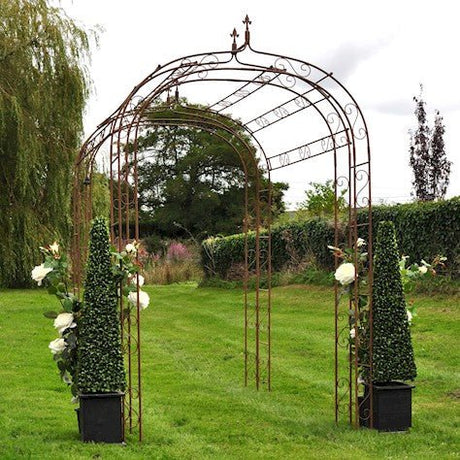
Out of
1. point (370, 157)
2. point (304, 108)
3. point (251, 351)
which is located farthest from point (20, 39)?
point (370, 157)

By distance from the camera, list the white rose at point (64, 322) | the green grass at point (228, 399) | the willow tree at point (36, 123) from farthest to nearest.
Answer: the willow tree at point (36, 123)
the white rose at point (64, 322)
the green grass at point (228, 399)

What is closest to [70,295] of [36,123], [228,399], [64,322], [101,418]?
[64,322]

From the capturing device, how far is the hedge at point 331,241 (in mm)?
14430

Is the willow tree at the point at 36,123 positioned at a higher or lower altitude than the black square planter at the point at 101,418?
higher

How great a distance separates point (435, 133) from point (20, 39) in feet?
46.2

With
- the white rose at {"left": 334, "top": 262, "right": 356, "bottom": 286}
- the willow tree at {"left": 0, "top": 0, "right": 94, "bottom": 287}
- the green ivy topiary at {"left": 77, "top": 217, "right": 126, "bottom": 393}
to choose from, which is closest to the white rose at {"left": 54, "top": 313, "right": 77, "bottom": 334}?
the green ivy topiary at {"left": 77, "top": 217, "right": 126, "bottom": 393}

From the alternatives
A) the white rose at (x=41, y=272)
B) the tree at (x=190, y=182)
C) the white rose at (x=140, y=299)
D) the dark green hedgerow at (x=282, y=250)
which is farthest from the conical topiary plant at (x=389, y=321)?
the tree at (x=190, y=182)

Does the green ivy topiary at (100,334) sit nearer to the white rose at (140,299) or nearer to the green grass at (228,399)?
the white rose at (140,299)

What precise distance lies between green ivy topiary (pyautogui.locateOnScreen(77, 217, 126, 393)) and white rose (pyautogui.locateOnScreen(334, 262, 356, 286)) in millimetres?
1760

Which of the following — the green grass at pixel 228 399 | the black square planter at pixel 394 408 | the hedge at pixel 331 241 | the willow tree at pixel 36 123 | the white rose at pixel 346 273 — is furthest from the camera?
the willow tree at pixel 36 123

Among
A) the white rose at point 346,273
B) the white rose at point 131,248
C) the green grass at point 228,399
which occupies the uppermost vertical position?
the white rose at point 131,248

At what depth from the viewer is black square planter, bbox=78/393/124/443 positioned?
556 centimetres

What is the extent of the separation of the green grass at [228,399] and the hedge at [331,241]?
4.69ft

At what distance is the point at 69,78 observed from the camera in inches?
755
